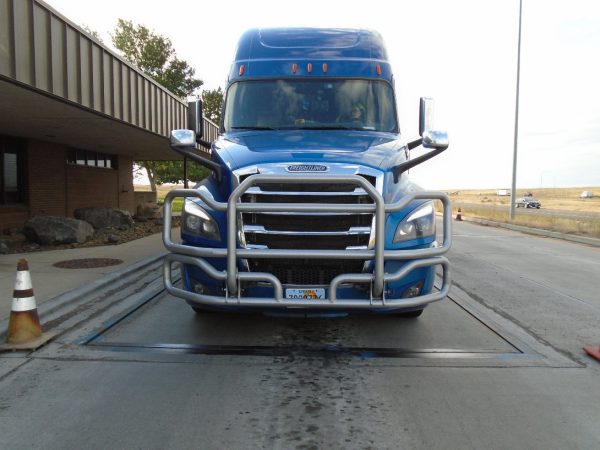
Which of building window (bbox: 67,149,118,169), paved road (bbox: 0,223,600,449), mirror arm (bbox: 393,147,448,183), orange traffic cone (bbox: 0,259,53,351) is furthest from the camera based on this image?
building window (bbox: 67,149,118,169)

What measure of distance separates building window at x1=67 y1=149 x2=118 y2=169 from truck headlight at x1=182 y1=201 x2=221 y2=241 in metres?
14.4

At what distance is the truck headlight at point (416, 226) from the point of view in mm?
4289

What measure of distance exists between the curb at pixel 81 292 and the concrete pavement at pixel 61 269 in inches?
3.8

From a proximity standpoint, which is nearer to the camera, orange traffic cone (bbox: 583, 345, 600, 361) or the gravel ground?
orange traffic cone (bbox: 583, 345, 600, 361)

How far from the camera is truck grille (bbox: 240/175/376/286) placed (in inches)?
169

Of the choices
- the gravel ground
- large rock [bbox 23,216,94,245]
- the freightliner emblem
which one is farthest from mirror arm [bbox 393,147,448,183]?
large rock [bbox 23,216,94,245]

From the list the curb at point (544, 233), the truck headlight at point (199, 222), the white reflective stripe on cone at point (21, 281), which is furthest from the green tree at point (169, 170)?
the truck headlight at point (199, 222)

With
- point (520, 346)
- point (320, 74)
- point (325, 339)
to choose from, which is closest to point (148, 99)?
point (320, 74)

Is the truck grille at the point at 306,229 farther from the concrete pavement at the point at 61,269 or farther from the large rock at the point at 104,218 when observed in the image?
the large rock at the point at 104,218

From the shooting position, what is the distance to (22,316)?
194 inches

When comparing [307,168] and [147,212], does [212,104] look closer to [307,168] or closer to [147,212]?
[147,212]

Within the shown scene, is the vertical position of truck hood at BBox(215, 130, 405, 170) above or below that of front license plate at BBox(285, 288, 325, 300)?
above

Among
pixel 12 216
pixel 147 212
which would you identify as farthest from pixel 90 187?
pixel 12 216

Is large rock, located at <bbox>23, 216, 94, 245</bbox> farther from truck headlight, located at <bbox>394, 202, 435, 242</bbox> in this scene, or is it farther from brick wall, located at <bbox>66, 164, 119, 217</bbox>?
truck headlight, located at <bbox>394, 202, 435, 242</bbox>
